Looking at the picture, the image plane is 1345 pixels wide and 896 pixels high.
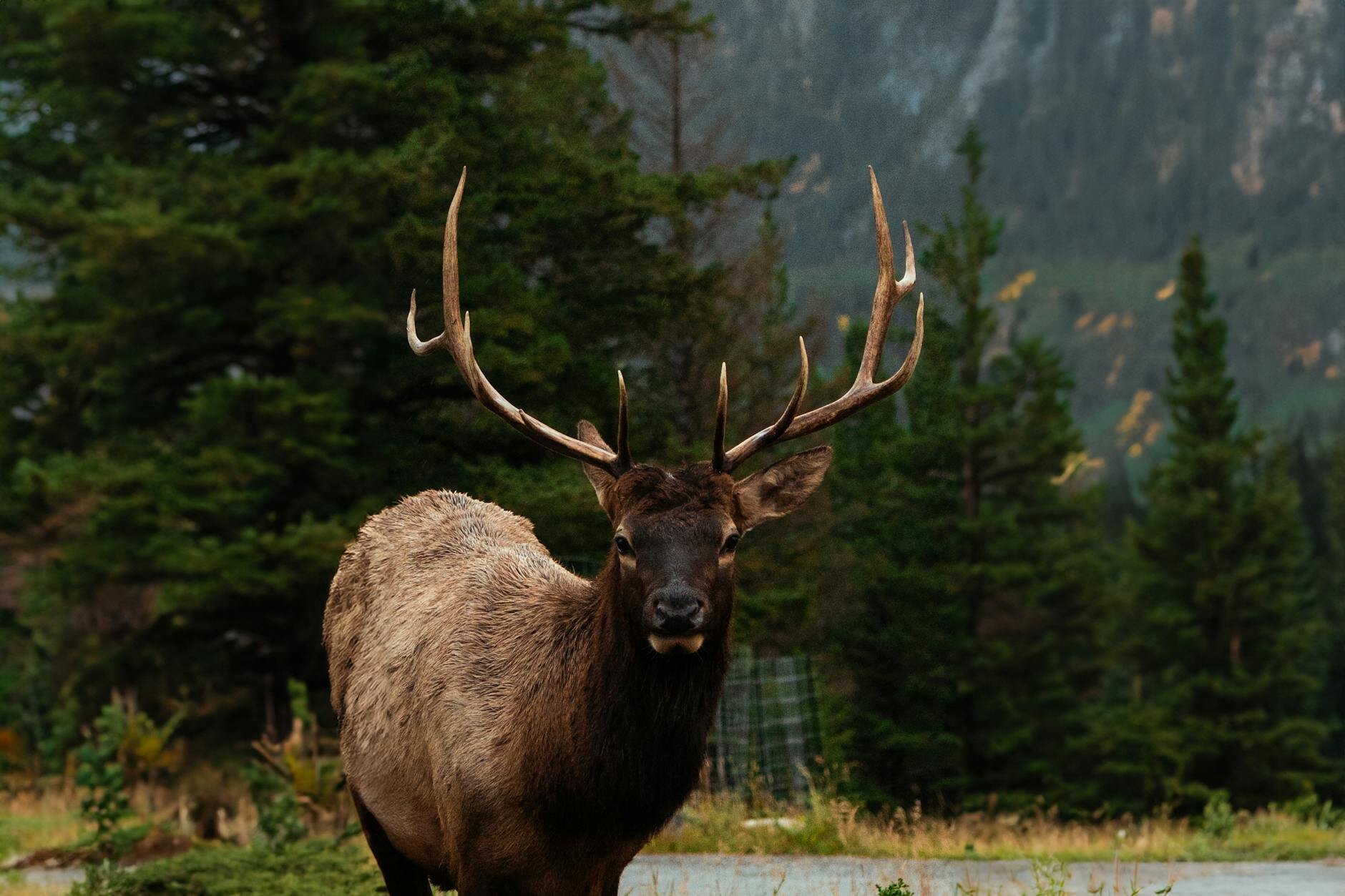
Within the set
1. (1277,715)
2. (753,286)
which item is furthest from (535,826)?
(1277,715)

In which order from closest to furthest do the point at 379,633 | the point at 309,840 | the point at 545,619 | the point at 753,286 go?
the point at 545,619 < the point at 379,633 < the point at 309,840 < the point at 753,286

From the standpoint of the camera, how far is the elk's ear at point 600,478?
496 cm

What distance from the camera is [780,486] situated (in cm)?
506

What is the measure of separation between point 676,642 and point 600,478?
94cm

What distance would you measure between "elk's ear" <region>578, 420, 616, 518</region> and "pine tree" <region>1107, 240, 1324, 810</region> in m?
30.7

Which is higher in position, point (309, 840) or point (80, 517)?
point (80, 517)

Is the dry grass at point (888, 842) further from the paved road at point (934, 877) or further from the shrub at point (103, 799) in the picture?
the shrub at point (103, 799)

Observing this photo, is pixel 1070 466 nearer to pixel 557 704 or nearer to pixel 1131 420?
pixel 557 704

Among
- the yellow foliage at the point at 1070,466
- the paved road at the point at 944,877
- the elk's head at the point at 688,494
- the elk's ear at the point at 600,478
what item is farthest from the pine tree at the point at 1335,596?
the elk's ear at the point at 600,478

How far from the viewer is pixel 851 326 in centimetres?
3366

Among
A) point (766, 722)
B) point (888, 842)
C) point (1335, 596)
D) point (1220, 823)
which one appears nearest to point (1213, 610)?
point (1335, 596)

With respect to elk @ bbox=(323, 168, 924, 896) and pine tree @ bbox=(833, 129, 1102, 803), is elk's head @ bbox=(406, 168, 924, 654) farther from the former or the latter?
pine tree @ bbox=(833, 129, 1102, 803)

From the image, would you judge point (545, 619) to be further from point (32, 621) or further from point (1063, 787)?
point (1063, 787)

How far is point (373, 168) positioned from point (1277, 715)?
29126 mm
